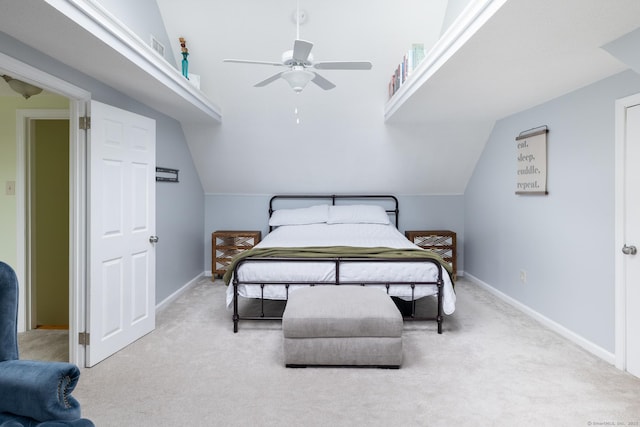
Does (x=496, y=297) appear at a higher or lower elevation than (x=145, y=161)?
lower

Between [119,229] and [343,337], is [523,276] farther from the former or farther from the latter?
[119,229]

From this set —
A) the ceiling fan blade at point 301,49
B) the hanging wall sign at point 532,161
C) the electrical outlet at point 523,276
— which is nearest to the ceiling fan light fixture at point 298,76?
the ceiling fan blade at point 301,49

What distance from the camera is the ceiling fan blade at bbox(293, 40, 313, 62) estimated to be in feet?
A: 7.74

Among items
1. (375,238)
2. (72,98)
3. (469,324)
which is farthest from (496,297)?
(72,98)

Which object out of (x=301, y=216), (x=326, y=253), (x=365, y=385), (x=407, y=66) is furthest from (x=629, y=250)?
(x=301, y=216)

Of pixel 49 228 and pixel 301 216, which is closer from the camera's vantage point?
pixel 49 228

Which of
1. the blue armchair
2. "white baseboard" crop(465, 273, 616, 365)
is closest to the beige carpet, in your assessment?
"white baseboard" crop(465, 273, 616, 365)

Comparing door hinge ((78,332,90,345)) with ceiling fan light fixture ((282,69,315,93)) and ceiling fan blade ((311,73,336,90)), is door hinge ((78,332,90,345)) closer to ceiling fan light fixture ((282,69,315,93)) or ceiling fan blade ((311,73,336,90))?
ceiling fan light fixture ((282,69,315,93))

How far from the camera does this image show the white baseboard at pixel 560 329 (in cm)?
281

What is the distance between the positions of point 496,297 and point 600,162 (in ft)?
7.01

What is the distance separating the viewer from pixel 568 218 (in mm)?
3236

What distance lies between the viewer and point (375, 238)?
4.60 m

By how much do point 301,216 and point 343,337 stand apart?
279 centimetres

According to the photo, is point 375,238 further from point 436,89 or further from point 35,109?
point 35,109
